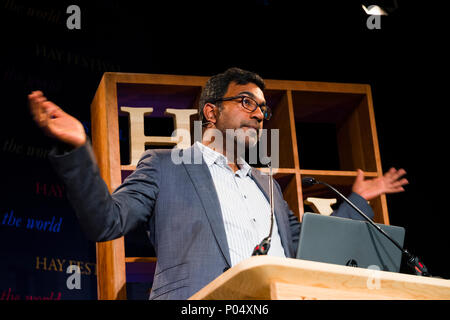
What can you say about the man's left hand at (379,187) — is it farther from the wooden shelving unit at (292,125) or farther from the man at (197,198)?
the wooden shelving unit at (292,125)

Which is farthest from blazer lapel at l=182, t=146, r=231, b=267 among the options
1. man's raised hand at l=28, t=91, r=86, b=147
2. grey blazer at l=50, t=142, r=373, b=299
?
man's raised hand at l=28, t=91, r=86, b=147

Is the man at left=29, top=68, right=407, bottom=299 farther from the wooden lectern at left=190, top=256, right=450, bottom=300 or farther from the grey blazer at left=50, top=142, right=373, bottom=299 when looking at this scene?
the wooden lectern at left=190, top=256, right=450, bottom=300

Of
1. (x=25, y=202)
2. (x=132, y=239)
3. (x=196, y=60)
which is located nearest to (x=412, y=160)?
(x=196, y=60)

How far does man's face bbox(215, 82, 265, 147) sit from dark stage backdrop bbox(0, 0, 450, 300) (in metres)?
0.90

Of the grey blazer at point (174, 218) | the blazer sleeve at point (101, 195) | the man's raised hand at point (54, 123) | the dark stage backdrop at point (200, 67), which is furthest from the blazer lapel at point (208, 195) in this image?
the dark stage backdrop at point (200, 67)

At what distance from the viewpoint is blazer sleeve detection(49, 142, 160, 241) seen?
155 centimetres

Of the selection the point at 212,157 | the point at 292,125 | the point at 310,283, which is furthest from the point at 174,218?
the point at 292,125

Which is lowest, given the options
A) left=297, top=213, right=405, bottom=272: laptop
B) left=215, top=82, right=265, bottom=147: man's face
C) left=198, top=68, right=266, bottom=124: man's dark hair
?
left=297, top=213, right=405, bottom=272: laptop

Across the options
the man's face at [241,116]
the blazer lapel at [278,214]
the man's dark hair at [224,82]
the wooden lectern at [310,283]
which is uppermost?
the man's dark hair at [224,82]

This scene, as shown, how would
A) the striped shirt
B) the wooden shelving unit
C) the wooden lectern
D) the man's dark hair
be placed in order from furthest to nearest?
the wooden shelving unit → the man's dark hair → the striped shirt → the wooden lectern

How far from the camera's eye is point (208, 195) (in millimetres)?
2217

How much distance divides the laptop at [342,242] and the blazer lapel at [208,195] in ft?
1.15

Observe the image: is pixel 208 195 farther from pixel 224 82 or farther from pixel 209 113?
pixel 224 82

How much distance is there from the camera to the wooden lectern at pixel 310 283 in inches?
48.9
